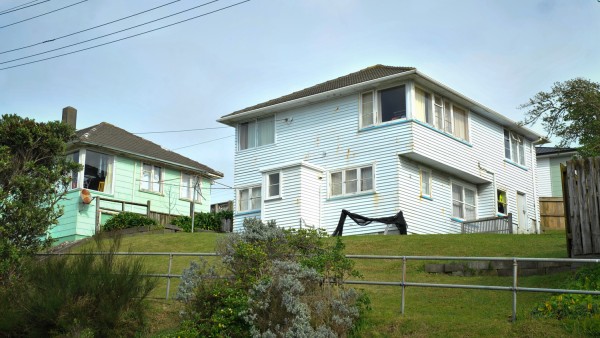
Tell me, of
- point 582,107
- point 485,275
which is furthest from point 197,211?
point 485,275

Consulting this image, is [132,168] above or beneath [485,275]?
above

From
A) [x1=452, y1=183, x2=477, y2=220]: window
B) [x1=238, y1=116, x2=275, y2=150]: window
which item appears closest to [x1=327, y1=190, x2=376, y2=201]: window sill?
[x1=452, y1=183, x2=477, y2=220]: window

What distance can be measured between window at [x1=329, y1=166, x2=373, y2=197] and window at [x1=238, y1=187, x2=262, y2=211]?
354cm

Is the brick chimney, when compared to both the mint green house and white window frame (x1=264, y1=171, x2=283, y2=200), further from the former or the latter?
white window frame (x1=264, y1=171, x2=283, y2=200)

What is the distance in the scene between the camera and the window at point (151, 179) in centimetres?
3760

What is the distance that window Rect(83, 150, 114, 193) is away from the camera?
34.8 m

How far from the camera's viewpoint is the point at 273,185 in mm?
30797

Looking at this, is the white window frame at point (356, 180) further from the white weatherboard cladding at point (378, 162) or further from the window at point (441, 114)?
the window at point (441, 114)

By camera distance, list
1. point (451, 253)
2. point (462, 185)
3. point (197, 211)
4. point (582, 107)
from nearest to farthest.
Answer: point (451, 253) → point (582, 107) → point (462, 185) → point (197, 211)

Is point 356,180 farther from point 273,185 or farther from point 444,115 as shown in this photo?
point 444,115

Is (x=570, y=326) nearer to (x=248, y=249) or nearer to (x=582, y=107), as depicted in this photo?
(x=248, y=249)

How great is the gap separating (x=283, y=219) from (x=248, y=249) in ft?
54.7

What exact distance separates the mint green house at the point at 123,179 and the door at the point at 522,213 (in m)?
14.7

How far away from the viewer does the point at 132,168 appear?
121 feet
